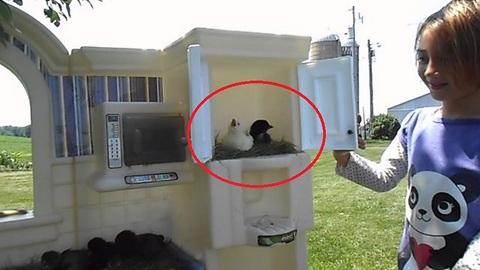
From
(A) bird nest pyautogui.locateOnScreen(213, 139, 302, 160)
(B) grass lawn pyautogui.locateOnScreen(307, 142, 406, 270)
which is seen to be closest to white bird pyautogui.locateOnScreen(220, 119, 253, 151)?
Result: (A) bird nest pyautogui.locateOnScreen(213, 139, 302, 160)

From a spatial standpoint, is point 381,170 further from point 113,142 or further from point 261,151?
point 113,142

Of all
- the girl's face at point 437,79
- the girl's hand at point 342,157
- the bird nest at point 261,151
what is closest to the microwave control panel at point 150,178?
the bird nest at point 261,151

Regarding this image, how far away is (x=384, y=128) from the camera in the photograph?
11.0 meters

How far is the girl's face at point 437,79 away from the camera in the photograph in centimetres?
89

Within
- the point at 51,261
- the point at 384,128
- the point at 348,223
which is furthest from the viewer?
the point at 384,128

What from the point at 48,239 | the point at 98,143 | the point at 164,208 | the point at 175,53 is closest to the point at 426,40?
the point at 175,53

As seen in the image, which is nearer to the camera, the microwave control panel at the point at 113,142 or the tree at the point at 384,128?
the microwave control panel at the point at 113,142

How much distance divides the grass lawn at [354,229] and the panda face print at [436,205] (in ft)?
3.36

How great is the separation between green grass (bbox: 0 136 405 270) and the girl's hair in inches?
57.6

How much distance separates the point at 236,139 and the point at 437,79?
2.82 ft

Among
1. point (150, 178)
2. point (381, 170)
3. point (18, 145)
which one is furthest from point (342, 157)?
point (18, 145)

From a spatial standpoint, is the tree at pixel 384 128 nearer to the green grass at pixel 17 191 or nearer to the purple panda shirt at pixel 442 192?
the green grass at pixel 17 191

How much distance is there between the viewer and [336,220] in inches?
122

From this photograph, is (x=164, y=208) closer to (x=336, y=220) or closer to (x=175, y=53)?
(x=175, y=53)
